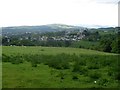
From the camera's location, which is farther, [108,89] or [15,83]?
[15,83]

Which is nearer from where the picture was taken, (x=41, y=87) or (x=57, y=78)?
(x=41, y=87)

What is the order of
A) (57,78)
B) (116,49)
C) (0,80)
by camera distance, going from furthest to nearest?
(116,49), (57,78), (0,80)

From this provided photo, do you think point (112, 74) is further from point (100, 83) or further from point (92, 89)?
point (92, 89)

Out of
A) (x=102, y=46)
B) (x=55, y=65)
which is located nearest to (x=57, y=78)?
(x=55, y=65)

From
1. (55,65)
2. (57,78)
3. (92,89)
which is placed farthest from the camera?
(55,65)

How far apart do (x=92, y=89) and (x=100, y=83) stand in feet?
5.84

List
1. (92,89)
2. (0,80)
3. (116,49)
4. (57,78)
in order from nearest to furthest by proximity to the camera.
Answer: (92,89), (0,80), (57,78), (116,49)

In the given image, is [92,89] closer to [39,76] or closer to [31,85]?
[31,85]

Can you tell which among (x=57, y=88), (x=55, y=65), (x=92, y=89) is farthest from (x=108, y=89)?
(x=55, y=65)

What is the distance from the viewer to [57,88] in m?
16.0

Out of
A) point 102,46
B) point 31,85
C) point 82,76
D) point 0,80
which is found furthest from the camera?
point 102,46

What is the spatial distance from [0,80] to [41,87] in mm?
2998

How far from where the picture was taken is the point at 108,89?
16.0 meters

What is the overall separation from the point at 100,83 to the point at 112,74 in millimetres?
3948
